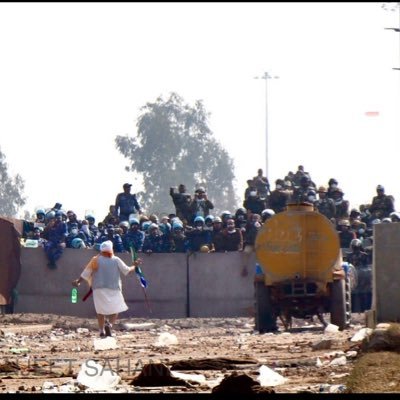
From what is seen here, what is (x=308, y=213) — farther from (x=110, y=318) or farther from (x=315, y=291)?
(x=110, y=318)

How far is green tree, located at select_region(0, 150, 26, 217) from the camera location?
8344cm

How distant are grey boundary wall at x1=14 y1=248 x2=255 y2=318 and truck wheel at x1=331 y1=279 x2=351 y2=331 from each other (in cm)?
694

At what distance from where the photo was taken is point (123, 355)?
66.6ft

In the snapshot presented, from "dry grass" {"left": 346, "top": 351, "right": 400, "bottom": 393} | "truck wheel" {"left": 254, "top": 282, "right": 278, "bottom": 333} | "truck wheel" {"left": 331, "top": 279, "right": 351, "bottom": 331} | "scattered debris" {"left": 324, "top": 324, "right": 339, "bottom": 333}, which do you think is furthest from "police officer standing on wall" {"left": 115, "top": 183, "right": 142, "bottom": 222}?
"dry grass" {"left": 346, "top": 351, "right": 400, "bottom": 393}

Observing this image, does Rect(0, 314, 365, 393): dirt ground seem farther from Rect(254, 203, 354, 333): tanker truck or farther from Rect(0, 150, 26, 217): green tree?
Rect(0, 150, 26, 217): green tree

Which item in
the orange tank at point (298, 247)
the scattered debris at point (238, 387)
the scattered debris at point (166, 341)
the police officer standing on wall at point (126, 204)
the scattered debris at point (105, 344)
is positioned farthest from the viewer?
the police officer standing on wall at point (126, 204)

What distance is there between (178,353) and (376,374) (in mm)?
7232

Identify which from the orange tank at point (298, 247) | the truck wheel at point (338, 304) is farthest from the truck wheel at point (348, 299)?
the orange tank at point (298, 247)

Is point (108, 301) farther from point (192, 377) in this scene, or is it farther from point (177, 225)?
point (192, 377)

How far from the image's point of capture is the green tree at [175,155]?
90.3m

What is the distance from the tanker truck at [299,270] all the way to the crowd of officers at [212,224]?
507cm

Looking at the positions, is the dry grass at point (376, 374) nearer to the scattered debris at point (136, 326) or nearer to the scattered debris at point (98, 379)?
the scattered debris at point (98, 379)

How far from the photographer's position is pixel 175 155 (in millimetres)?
92938
